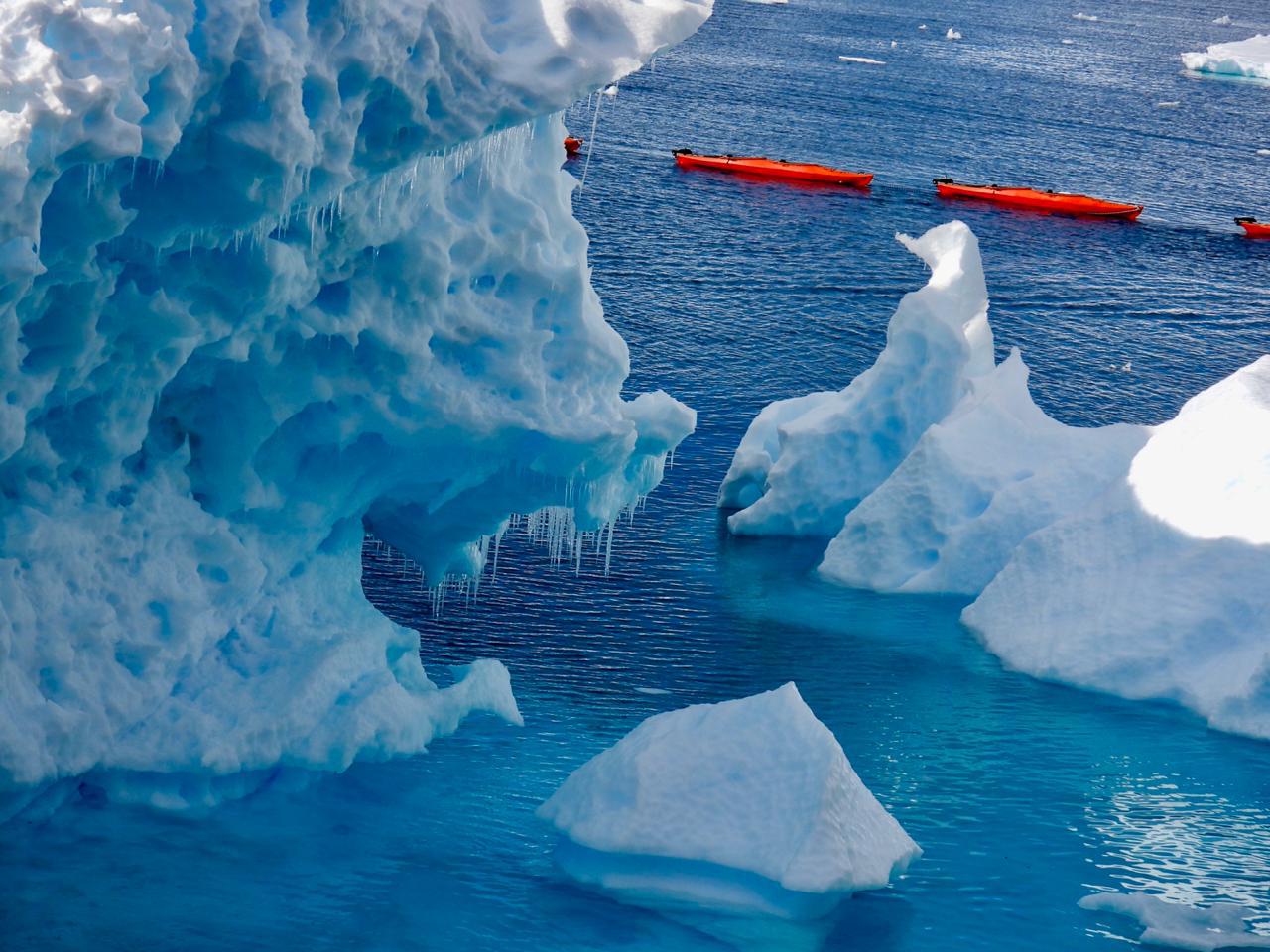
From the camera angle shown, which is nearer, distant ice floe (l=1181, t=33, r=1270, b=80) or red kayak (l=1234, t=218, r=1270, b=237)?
red kayak (l=1234, t=218, r=1270, b=237)

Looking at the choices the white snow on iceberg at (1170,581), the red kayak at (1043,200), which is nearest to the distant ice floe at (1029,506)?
the white snow on iceberg at (1170,581)

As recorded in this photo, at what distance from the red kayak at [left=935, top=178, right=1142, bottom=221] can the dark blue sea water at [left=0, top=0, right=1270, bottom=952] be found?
148 cm

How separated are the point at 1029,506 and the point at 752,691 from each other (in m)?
5.19

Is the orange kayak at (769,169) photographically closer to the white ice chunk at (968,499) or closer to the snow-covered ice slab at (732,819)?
the white ice chunk at (968,499)

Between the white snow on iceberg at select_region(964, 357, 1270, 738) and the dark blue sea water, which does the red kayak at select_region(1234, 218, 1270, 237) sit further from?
the white snow on iceberg at select_region(964, 357, 1270, 738)

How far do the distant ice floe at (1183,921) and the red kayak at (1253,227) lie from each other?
3473 centimetres

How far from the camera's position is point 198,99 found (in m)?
11.6

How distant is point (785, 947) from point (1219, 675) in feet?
25.6

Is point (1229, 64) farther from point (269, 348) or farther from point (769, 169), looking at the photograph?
point (269, 348)

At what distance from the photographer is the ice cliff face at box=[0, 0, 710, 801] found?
1143 cm

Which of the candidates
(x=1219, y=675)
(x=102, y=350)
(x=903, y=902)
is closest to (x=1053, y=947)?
(x=903, y=902)

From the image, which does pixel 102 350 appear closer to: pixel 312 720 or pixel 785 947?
pixel 312 720

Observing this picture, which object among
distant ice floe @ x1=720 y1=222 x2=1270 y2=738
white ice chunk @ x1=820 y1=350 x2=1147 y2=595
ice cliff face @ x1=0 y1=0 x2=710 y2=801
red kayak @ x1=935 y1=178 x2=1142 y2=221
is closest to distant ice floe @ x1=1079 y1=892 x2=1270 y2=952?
distant ice floe @ x1=720 y1=222 x2=1270 y2=738

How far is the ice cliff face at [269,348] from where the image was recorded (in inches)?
450
